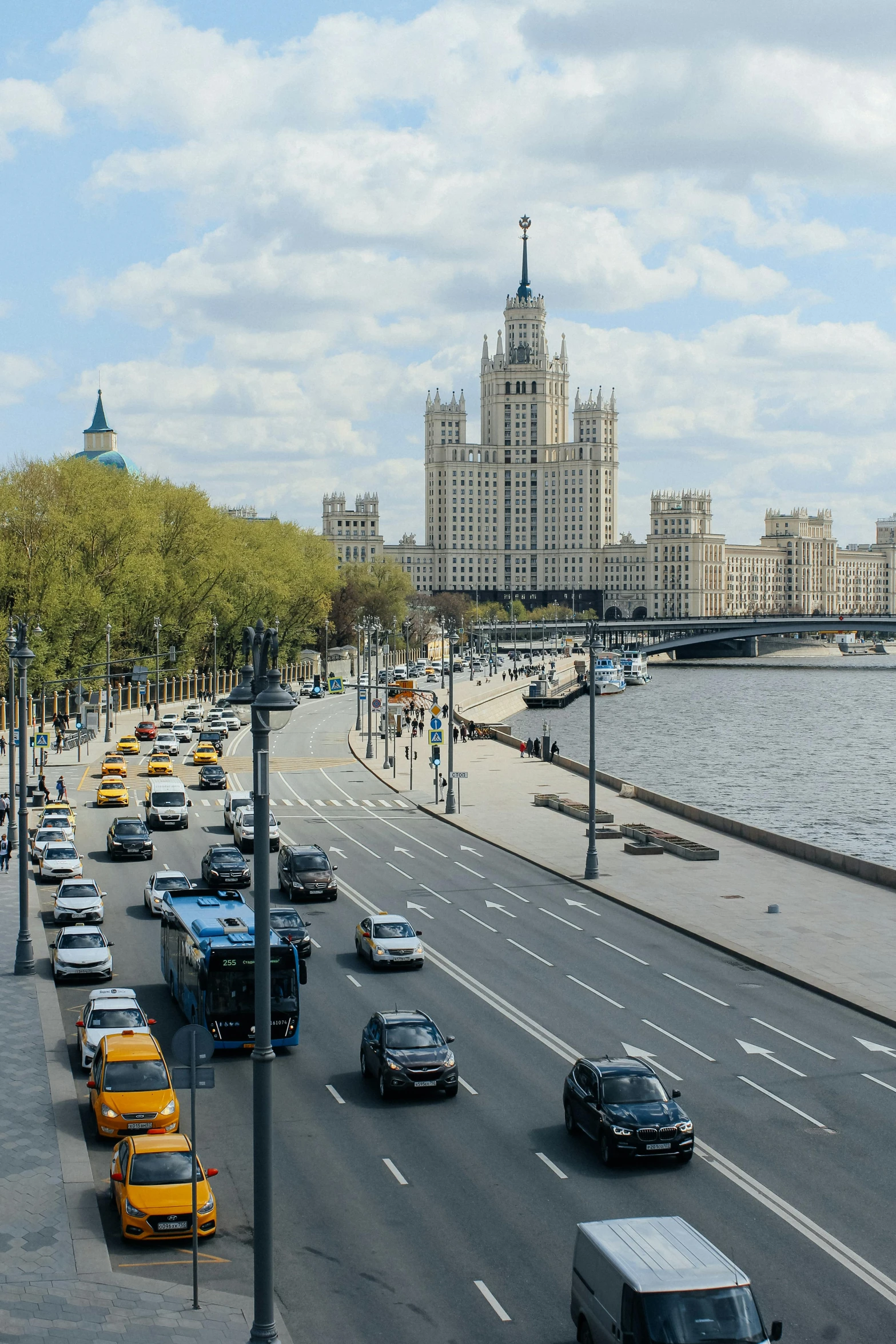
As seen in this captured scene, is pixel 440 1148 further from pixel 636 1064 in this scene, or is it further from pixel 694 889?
pixel 694 889

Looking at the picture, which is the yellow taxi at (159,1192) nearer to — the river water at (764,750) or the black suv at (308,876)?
the black suv at (308,876)

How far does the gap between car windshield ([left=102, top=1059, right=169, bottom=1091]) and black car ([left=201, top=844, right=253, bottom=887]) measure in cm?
1945

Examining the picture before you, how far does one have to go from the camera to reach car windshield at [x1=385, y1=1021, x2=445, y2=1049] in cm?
2311

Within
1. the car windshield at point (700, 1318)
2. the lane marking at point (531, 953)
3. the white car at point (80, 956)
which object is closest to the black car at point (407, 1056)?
the lane marking at point (531, 953)

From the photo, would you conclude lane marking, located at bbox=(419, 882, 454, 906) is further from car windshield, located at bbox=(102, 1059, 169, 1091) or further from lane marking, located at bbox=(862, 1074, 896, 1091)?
car windshield, located at bbox=(102, 1059, 169, 1091)

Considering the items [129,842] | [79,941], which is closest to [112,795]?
[129,842]

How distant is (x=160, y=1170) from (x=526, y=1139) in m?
5.66

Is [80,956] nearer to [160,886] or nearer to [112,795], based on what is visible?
[160,886]

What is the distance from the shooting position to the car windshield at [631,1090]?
2028 centimetres

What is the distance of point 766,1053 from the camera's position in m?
25.3

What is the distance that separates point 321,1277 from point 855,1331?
5897 millimetres

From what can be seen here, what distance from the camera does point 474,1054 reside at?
25203 millimetres

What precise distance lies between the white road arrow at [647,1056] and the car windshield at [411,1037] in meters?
3.37

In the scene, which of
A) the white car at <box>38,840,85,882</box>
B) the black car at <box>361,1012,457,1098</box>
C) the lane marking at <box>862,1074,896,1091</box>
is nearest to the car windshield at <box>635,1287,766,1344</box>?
the black car at <box>361,1012,457,1098</box>
